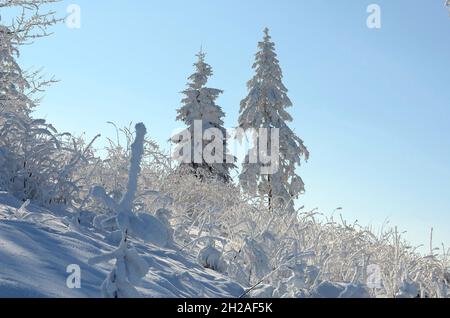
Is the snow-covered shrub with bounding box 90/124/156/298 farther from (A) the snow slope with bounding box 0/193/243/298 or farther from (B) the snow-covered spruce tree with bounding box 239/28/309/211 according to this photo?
(B) the snow-covered spruce tree with bounding box 239/28/309/211

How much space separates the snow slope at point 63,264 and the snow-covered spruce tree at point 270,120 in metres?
17.5

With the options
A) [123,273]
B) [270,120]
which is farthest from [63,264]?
[270,120]

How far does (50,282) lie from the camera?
2520 millimetres

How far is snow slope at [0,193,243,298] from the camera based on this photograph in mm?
2457

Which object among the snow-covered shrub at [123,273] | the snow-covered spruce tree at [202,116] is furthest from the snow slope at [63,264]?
the snow-covered spruce tree at [202,116]

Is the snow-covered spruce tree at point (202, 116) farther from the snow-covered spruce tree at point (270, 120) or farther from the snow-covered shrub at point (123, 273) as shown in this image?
the snow-covered shrub at point (123, 273)

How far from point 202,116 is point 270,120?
4.39 meters

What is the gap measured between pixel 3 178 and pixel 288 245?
134 inches

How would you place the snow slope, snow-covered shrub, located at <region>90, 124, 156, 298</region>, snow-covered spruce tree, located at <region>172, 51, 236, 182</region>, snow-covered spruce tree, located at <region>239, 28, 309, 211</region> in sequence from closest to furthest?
snow-covered shrub, located at <region>90, 124, 156, 298</region> → the snow slope → snow-covered spruce tree, located at <region>239, 28, 309, 211</region> → snow-covered spruce tree, located at <region>172, 51, 236, 182</region>

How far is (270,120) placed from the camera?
23.0 m

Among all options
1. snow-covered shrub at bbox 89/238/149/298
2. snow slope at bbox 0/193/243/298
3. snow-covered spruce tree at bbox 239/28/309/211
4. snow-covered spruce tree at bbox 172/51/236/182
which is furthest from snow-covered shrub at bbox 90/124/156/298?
snow-covered spruce tree at bbox 172/51/236/182

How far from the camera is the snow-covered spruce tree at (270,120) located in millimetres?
21953

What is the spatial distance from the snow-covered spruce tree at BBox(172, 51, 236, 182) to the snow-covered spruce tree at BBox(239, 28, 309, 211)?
2.30 m

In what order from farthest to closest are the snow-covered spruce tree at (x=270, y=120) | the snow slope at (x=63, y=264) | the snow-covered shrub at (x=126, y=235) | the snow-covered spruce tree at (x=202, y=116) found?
the snow-covered spruce tree at (x=202, y=116) → the snow-covered spruce tree at (x=270, y=120) → the snow slope at (x=63, y=264) → the snow-covered shrub at (x=126, y=235)
